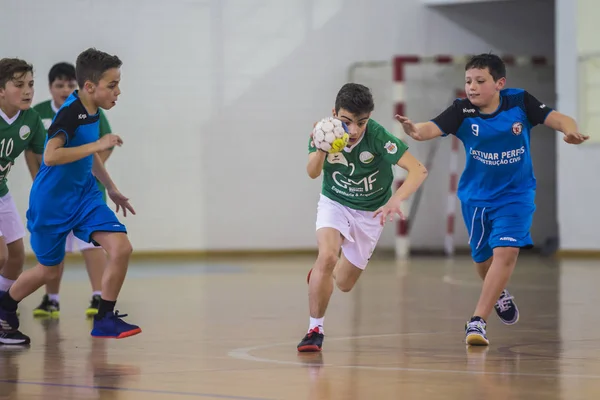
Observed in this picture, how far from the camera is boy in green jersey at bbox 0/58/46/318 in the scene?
632 centimetres

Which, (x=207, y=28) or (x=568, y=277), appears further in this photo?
(x=207, y=28)

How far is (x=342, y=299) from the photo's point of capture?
878cm

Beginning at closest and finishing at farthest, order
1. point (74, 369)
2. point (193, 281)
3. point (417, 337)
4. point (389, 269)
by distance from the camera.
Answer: point (74, 369) → point (417, 337) → point (193, 281) → point (389, 269)

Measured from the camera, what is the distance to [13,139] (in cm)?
647

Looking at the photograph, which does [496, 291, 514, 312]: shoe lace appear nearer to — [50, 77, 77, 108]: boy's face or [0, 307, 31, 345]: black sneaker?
[0, 307, 31, 345]: black sneaker

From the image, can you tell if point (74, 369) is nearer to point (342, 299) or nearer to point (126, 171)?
point (342, 299)

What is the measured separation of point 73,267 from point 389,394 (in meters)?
9.07

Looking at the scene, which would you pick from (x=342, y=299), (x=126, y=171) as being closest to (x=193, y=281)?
(x=342, y=299)

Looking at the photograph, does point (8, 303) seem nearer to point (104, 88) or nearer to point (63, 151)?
point (63, 151)

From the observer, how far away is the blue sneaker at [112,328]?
5.77m

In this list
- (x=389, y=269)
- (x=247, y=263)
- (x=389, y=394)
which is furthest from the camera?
(x=247, y=263)

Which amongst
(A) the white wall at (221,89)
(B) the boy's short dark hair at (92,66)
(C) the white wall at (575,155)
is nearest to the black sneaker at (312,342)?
(B) the boy's short dark hair at (92,66)

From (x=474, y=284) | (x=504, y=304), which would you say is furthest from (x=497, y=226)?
(x=474, y=284)

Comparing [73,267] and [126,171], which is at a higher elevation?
[126,171]
